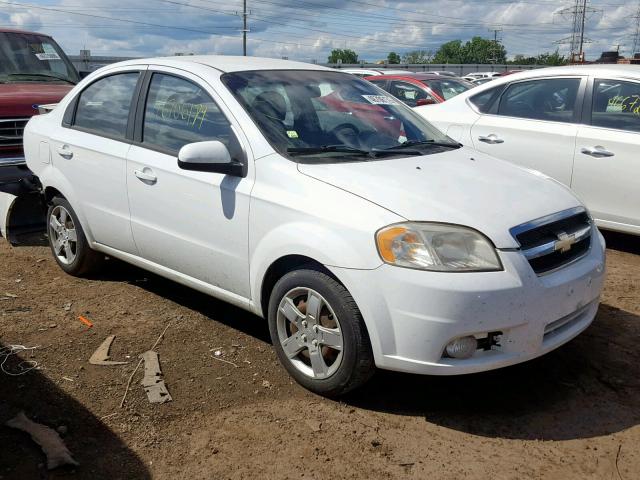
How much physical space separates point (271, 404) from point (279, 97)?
186 centimetres

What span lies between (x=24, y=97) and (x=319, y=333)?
5371 mm

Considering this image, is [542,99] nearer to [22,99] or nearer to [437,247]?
[437,247]

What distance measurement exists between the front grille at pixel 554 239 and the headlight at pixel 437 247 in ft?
0.68

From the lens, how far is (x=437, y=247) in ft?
10.1

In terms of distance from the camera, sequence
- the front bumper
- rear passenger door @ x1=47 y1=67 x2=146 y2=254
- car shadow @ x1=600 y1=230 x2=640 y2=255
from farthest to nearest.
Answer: car shadow @ x1=600 y1=230 x2=640 y2=255
rear passenger door @ x1=47 y1=67 x2=146 y2=254
the front bumper

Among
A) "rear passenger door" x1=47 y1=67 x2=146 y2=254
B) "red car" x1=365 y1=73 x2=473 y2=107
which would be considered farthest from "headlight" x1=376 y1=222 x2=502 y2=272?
"red car" x1=365 y1=73 x2=473 y2=107

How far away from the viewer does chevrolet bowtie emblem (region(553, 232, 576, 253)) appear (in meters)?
3.37

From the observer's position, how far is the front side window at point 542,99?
6.17 meters

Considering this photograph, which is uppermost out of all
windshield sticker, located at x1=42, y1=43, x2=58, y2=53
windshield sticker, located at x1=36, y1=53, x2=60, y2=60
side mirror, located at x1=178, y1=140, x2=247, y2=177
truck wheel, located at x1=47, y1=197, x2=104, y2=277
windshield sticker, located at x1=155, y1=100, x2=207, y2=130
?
windshield sticker, located at x1=42, y1=43, x2=58, y2=53

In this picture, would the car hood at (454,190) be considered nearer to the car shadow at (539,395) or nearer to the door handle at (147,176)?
the car shadow at (539,395)

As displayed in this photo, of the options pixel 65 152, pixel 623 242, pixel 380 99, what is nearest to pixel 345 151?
pixel 380 99

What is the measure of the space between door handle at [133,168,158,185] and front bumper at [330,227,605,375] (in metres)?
1.62

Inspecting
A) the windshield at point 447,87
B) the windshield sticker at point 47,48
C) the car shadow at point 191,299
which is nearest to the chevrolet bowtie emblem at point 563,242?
the car shadow at point 191,299

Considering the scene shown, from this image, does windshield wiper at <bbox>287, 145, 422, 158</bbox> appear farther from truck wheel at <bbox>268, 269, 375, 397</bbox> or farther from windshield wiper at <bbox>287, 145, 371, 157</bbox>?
truck wheel at <bbox>268, 269, 375, 397</bbox>
